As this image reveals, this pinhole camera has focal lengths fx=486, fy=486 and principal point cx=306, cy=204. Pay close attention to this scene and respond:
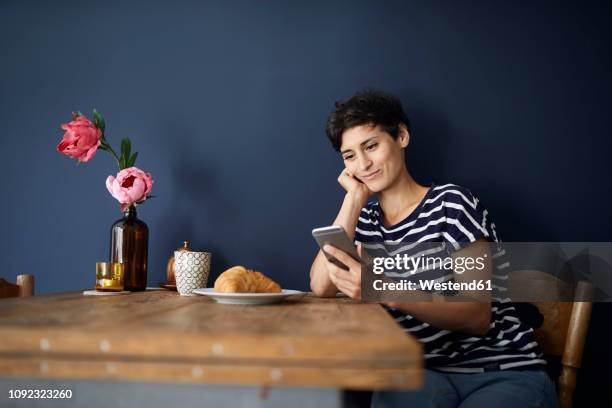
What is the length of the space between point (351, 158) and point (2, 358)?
108cm

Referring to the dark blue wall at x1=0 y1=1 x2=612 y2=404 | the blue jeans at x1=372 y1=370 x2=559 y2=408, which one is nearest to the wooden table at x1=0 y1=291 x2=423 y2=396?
the blue jeans at x1=372 y1=370 x2=559 y2=408

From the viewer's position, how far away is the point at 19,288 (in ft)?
4.54

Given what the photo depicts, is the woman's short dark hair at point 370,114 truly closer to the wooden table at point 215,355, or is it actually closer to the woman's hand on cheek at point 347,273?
the woman's hand on cheek at point 347,273

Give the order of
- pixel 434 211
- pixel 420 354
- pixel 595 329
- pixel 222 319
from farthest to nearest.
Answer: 1. pixel 595 329
2. pixel 434 211
3. pixel 222 319
4. pixel 420 354

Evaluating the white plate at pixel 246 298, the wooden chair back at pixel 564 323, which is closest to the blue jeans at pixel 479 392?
the wooden chair back at pixel 564 323

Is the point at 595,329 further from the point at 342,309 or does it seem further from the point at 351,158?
the point at 342,309

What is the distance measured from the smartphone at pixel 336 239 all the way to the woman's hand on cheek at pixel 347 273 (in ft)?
0.03

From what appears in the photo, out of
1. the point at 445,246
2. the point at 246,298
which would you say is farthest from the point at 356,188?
the point at 246,298

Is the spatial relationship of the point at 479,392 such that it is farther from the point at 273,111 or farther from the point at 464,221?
the point at 273,111

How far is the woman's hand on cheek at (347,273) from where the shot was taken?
107 cm

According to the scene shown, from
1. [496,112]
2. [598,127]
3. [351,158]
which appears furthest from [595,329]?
[351,158]

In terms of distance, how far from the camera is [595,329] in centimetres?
166

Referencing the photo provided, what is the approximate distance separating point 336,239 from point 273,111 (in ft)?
2.79

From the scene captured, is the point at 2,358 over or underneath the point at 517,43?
underneath
